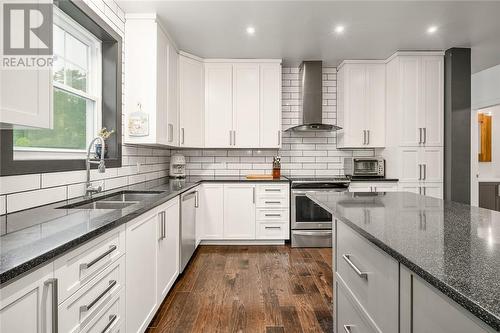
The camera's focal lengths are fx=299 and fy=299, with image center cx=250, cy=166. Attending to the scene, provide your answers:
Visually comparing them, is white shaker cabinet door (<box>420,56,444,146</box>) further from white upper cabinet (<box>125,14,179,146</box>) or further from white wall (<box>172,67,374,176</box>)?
white upper cabinet (<box>125,14,179,146</box>)

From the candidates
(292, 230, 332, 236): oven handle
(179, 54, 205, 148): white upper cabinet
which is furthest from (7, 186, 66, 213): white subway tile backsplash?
(292, 230, 332, 236): oven handle

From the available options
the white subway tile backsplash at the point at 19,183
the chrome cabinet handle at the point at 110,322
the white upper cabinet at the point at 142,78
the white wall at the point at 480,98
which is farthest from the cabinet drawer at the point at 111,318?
the white wall at the point at 480,98

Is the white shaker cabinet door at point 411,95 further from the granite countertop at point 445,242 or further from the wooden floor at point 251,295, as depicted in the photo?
the granite countertop at point 445,242

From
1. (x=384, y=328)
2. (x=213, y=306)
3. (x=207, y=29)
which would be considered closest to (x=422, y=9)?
(x=207, y=29)

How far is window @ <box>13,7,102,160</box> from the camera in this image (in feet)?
6.39

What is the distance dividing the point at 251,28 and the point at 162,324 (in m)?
→ 2.99

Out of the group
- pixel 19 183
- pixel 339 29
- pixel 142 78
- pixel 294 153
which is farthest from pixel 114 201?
pixel 294 153

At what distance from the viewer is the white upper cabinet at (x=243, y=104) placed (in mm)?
4305

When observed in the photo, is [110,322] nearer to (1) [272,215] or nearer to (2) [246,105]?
(1) [272,215]

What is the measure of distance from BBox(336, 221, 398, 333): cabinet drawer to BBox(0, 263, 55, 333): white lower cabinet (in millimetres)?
1127

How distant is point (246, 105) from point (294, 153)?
3.63 ft

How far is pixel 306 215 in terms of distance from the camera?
4.09 metres

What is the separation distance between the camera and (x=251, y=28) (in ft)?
10.9

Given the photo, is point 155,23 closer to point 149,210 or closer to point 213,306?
point 149,210
